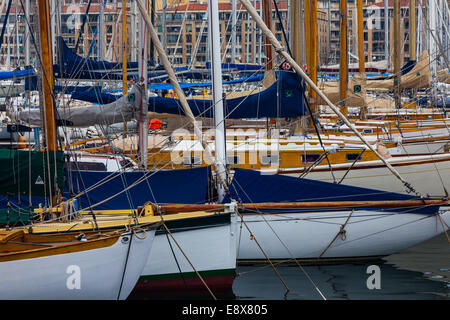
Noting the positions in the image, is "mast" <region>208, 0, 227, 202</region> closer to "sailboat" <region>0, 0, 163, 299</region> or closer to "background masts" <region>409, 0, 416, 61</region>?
"sailboat" <region>0, 0, 163, 299</region>

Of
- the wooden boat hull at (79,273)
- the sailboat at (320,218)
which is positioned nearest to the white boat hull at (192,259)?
the wooden boat hull at (79,273)

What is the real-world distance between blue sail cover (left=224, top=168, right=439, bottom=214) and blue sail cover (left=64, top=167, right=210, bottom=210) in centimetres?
100

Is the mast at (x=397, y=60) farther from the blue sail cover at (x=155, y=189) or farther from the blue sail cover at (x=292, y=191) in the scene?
the blue sail cover at (x=155, y=189)

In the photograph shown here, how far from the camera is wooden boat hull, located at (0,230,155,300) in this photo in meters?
12.4

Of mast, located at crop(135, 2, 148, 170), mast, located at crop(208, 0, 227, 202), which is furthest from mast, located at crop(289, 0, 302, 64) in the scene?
mast, located at crop(208, 0, 227, 202)

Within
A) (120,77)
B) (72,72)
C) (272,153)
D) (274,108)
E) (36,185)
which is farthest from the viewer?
(120,77)

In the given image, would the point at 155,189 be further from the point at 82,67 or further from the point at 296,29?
the point at 296,29

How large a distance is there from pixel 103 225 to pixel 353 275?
5.38 meters

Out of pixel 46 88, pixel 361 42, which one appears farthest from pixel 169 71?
pixel 361 42

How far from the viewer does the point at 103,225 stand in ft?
45.0

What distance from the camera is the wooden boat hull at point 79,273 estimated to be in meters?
12.4

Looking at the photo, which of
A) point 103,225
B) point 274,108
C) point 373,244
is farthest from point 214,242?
point 274,108

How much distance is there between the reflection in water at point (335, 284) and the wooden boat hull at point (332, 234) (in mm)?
276
